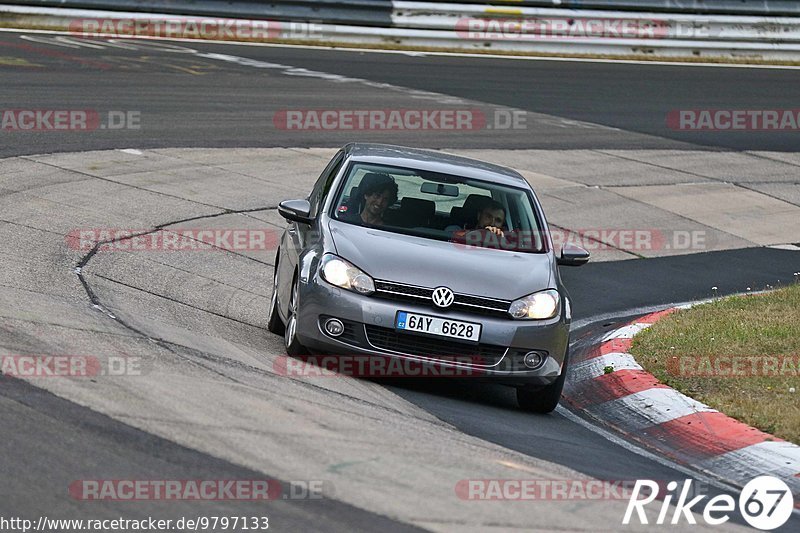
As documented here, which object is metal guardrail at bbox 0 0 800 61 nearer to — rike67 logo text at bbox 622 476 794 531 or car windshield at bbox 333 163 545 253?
car windshield at bbox 333 163 545 253

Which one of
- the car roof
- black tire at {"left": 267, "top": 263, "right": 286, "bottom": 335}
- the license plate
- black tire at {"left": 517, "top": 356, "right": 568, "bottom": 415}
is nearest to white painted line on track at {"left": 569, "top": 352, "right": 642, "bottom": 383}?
black tire at {"left": 517, "top": 356, "right": 568, "bottom": 415}

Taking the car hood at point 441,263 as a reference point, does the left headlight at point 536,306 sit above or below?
below

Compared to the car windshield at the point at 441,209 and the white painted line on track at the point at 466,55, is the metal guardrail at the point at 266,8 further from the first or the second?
the car windshield at the point at 441,209

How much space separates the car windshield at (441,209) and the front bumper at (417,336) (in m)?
0.92

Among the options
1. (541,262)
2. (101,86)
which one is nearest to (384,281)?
(541,262)

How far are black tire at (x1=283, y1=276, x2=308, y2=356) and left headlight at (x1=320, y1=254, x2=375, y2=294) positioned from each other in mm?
315

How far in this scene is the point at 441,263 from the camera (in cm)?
847

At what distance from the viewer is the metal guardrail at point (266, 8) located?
2486cm

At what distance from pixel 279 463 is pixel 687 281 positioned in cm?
895

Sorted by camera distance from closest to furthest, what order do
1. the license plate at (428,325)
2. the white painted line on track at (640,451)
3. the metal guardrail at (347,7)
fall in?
the white painted line on track at (640,451) → the license plate at (428,325) → the metal guardrail at (347,7)

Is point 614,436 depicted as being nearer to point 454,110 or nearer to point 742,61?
point 454,110

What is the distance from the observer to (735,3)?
1128 inches

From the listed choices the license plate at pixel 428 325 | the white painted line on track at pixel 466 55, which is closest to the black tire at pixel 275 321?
the license plate at pixel 428 325

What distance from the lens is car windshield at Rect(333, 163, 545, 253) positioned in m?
9.16
